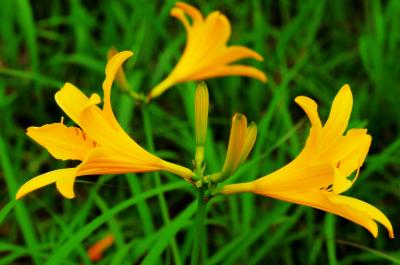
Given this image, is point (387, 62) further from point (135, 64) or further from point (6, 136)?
point (6, 136)

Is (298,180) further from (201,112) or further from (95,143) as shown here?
(95,143)

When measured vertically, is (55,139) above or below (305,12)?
below

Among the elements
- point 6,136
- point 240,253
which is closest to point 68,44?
point 6,136

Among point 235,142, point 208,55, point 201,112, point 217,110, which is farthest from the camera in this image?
point 217,110

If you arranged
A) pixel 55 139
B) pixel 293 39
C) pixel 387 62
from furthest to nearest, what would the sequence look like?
pixel 293 39, pixel 387 62, pixel 55 139

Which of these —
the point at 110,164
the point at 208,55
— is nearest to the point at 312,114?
the point at 110,164

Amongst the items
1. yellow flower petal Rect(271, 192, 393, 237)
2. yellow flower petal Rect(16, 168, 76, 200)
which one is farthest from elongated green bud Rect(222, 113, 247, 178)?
yellow flower petal Rect(16, 168, 76, 200)
